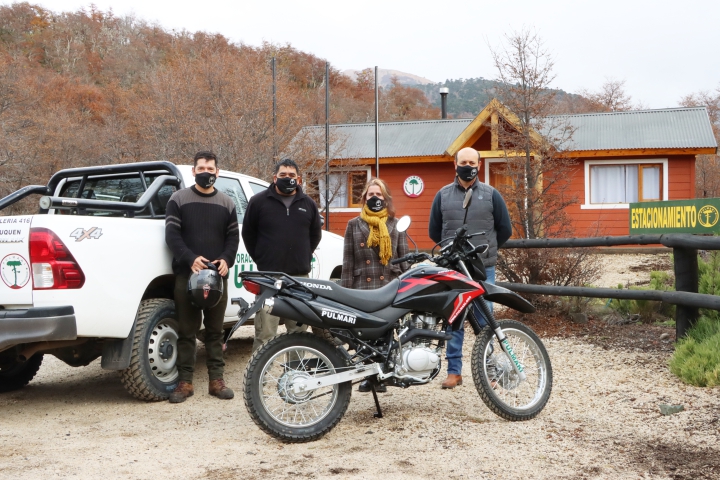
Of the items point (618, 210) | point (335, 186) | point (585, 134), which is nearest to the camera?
point (618, 210)

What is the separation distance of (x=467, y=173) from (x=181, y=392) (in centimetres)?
294

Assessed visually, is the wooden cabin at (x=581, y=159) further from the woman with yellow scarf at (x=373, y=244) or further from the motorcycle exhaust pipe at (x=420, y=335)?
the motorcycle exhaust pipe at (x=420, y=335)

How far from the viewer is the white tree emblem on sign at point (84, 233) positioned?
17.0 ft

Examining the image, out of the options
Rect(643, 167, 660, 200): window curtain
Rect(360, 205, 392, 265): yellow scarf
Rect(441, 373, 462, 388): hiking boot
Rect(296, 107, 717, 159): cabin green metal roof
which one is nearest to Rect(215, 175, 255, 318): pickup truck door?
Rect(360, 205, 392, 265): yellow scarf

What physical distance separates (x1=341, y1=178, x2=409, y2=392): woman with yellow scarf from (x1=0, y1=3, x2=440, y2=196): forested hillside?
10.9 metres

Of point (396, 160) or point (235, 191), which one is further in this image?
point (396, 160)

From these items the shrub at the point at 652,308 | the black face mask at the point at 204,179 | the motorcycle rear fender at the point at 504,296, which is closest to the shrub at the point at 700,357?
the motorcycle rear fender at the point at 504,296

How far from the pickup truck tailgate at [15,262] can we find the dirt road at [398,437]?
38.0 inches

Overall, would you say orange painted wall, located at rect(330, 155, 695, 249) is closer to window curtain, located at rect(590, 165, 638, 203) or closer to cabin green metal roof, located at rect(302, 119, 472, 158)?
window curtain, located at rect(590, 165, 638, 203)

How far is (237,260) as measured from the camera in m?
6.87

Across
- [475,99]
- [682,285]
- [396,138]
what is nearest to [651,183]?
[396,138]

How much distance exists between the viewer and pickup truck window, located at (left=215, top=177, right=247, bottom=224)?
7.22 meters

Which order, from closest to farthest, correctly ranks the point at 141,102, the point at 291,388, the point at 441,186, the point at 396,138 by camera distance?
the point at 291,388
the point at 441,186
the point at 396,138
the point at 141,102

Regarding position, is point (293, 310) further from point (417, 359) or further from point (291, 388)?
point (417, 359)
